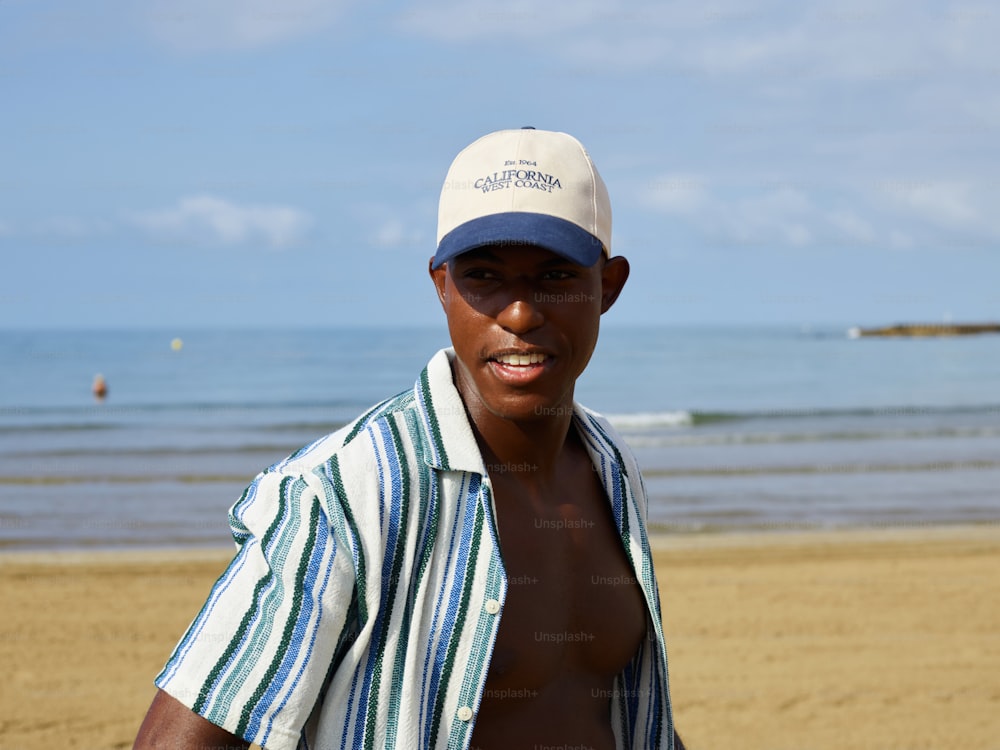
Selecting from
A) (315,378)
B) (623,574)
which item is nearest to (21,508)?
(623,574)

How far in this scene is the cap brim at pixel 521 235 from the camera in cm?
168

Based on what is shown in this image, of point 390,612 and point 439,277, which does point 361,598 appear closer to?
point 390,612

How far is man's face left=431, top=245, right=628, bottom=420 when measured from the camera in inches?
69.0

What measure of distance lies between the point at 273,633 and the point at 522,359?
0.60m

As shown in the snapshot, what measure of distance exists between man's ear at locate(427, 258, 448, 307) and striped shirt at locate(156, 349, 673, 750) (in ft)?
0.61

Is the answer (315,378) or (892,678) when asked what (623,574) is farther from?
(315,378)

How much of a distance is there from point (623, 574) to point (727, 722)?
14.4 feet

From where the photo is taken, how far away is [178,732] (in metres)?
1.42

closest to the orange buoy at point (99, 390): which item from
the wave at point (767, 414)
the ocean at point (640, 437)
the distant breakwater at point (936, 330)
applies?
the ocean at point (640, 437)

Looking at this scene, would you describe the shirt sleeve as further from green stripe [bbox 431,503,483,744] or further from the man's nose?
the man's nose

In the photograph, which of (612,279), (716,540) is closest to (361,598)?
(612,279)

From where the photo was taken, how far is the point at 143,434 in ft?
68.0

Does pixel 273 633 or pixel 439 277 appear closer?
pixel 273 633

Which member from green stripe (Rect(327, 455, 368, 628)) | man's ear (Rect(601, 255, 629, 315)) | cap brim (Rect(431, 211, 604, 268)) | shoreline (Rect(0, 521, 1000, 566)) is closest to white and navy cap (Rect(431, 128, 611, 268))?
cap brim (Rect(431, 211, 604, 268))
